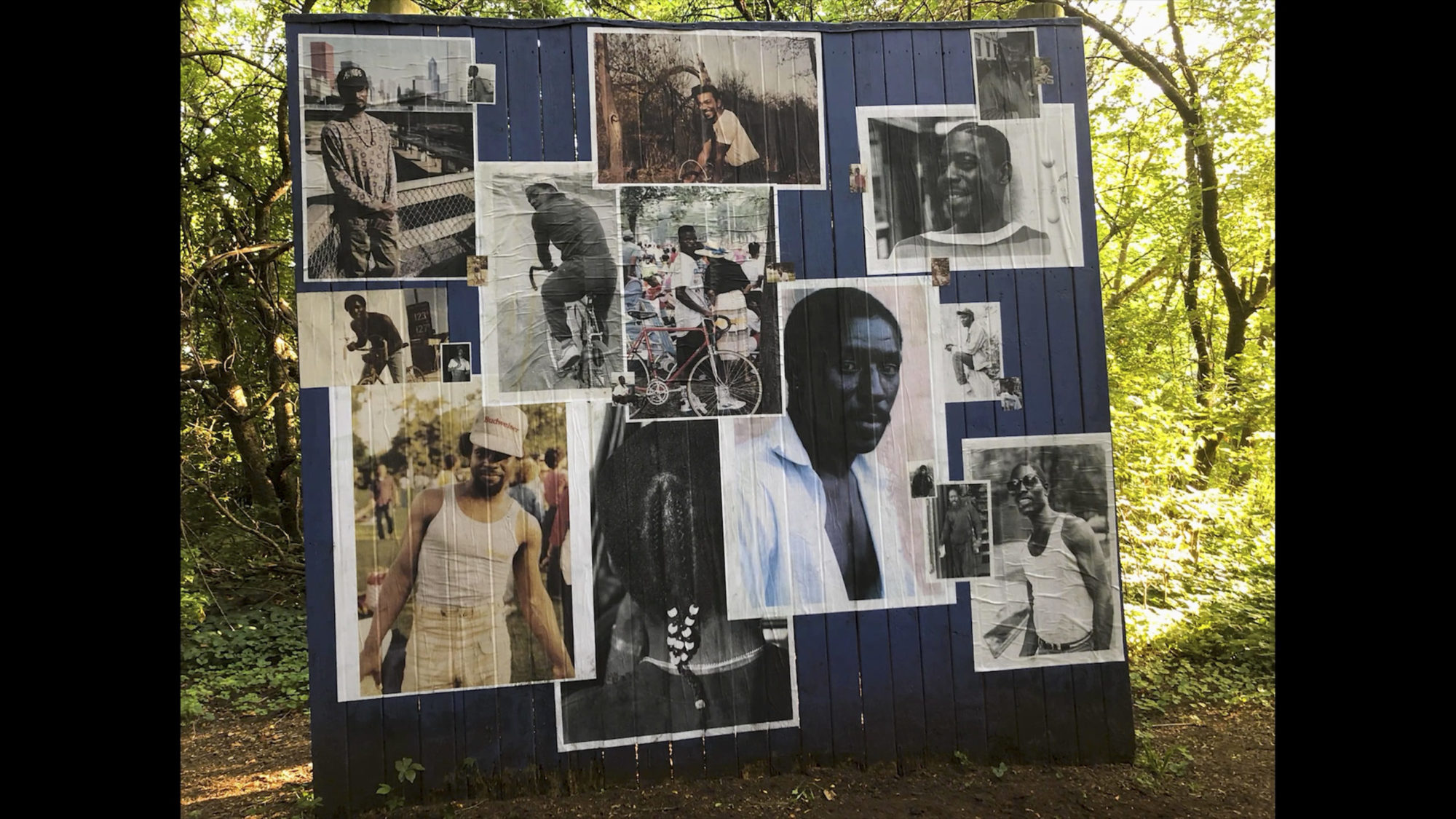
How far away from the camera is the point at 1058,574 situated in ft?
12.5

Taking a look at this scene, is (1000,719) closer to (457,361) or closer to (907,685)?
(907,685)

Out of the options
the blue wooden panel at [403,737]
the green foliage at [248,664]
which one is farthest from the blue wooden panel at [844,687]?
the green foliage at [248,664]

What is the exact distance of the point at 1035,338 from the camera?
3859mm

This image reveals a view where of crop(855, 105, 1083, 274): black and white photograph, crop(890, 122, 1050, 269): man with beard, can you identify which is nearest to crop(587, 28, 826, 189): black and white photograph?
crop(855, 105, 1083, 274): black and white photograph

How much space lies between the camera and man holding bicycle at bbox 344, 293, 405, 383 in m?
3.47

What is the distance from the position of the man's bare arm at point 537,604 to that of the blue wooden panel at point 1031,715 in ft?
6.88

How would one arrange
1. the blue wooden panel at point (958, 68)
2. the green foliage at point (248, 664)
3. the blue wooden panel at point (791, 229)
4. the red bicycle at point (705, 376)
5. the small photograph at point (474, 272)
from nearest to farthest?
1. the small photograph at point (474, 272)
2. the red bicycle at point (705, 376)
3. the blue wooden panel at point (791, 229)
4. the blue wooden panel at point (958, 68)
5. the green foliage at point (248, 664)

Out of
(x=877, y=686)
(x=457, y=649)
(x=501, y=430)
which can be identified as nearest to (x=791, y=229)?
(x=501, y=430)

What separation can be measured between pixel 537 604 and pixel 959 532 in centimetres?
198

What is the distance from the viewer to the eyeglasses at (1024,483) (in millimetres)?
3805

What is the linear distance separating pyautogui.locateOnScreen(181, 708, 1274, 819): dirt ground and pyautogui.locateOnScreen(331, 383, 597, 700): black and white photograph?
22.2 inches

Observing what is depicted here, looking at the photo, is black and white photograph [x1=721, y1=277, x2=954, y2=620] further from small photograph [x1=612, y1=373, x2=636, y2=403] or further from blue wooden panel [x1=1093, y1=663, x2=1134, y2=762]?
blue wooden panel [x1=1093, y1=663, x2=1134, y2=762]

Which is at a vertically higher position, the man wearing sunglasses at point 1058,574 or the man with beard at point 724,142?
the man with beard at point 724,142

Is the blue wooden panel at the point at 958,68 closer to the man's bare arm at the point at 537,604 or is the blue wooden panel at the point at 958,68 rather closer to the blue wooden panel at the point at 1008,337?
the blue wooden panel at the point at 1008,337
